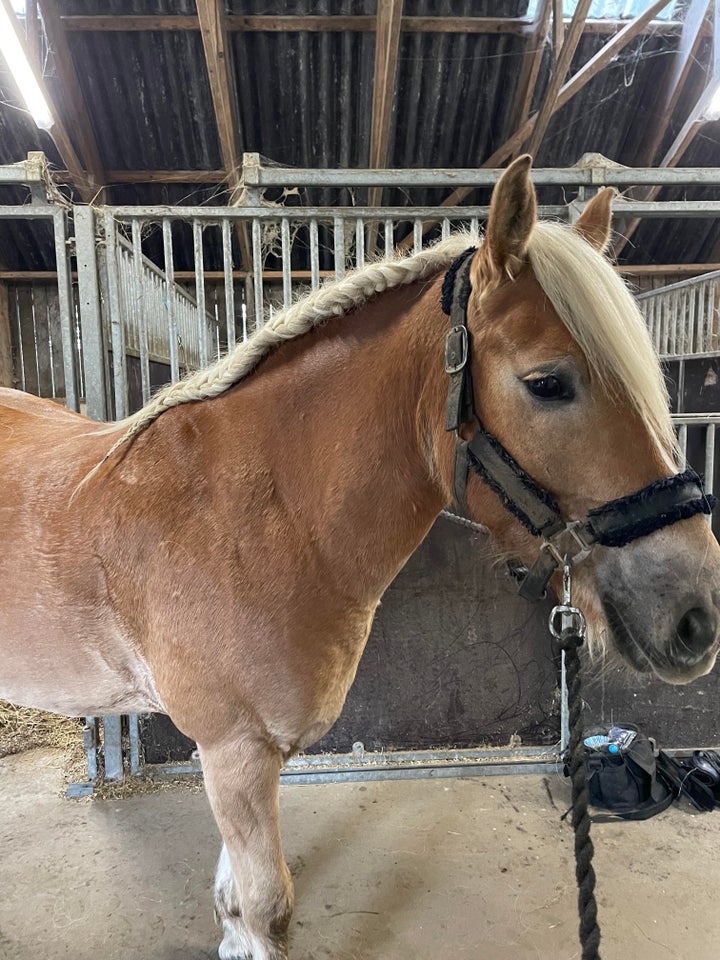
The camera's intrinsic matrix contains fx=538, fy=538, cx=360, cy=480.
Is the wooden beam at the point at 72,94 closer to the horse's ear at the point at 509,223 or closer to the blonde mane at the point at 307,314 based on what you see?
the blonde mane at the point at 307,314

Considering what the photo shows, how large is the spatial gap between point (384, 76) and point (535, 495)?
591 cm

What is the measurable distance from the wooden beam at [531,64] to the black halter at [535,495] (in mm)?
6044

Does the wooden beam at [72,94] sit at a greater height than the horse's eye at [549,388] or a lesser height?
greater

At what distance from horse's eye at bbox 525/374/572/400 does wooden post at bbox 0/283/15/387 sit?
33.9 feet

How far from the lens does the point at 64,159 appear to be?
6406 millimetres

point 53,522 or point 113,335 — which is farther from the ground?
point 113,335

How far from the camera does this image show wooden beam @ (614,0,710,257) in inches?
231

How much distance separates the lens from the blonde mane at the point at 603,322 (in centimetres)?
101

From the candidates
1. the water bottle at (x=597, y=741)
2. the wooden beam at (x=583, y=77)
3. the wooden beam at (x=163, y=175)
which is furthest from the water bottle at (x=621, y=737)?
the wooden beam at (x=163, y=175)

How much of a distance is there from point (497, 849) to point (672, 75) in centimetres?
827

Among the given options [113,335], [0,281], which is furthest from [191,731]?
[0,281]

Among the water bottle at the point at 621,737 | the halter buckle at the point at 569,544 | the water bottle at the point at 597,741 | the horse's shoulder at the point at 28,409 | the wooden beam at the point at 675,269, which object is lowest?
the water bottle at the point at 597,741

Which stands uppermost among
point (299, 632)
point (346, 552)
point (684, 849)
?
point (346, 552)

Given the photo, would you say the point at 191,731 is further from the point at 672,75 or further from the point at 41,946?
the point at 672,75
